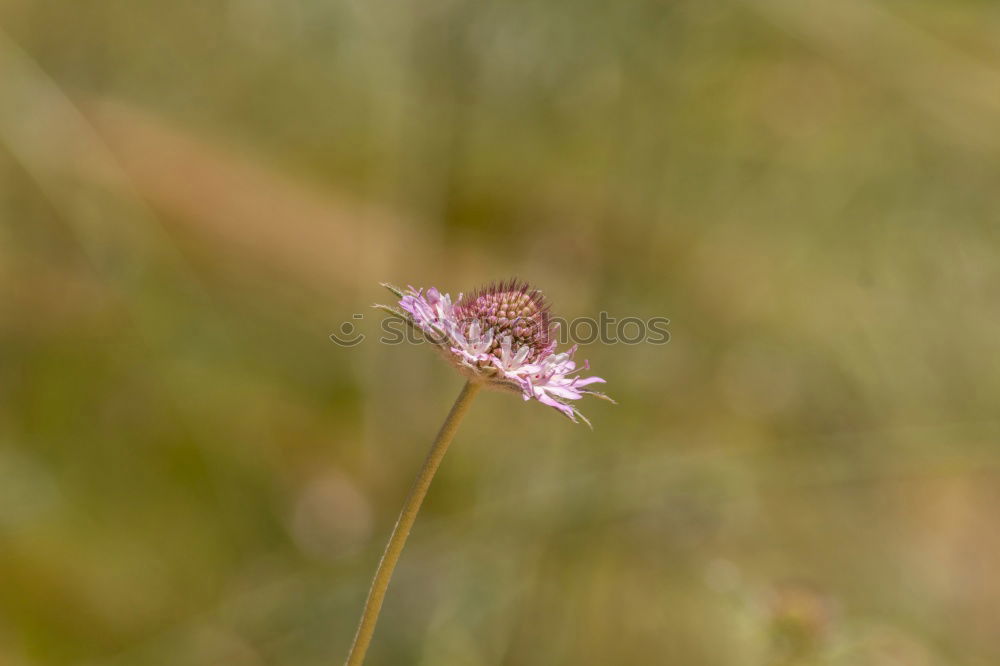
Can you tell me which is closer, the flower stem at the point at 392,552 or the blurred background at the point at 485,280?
the flower stem at the point at 392,552

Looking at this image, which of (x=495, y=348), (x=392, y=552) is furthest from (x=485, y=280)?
(x=392, y=552)

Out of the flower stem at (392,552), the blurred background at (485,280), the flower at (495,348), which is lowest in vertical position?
the flower stem at (392,552)

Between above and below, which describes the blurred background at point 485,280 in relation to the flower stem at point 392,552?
above

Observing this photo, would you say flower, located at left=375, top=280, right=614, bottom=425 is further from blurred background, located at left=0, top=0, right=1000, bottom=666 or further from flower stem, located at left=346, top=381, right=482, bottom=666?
blurred background, located at left=0, top=0, right=1000, bottom=666

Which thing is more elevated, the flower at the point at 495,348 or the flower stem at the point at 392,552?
the flower at the point at 495,348

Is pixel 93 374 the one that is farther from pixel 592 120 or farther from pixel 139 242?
pixel 592 120

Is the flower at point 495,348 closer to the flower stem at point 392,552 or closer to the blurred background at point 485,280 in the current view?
the flower stem at point 392,552

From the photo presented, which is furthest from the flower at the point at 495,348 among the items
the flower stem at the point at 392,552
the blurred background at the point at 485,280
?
the blurred background at the point at 485,280

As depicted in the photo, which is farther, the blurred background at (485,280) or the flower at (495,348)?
the blurred background at (485,280)

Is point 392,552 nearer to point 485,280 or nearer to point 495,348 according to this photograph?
point 495,348
